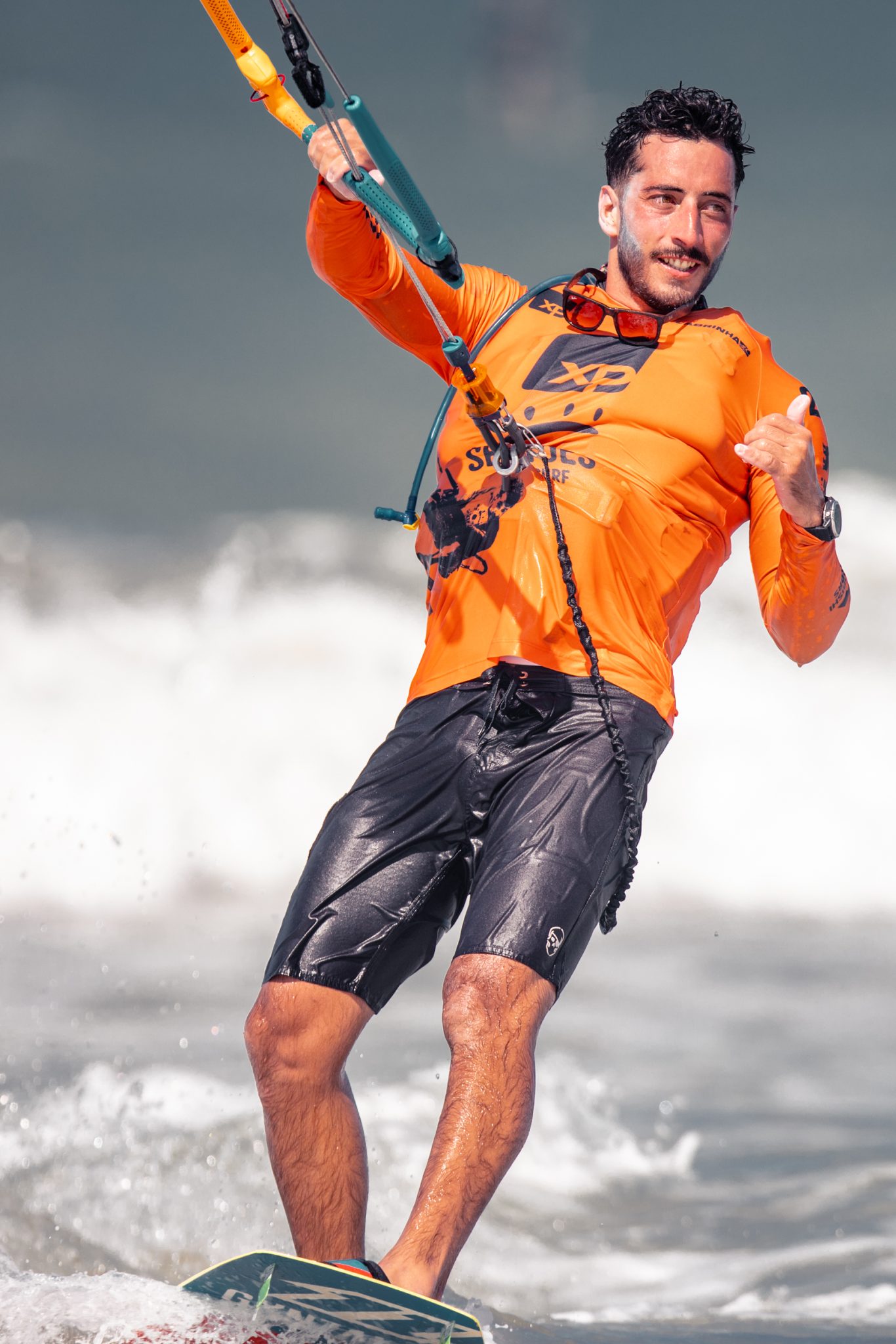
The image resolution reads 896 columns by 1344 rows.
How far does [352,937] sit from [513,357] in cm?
147

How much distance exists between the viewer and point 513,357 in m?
3.18

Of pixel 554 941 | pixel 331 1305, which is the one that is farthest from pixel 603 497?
pixel 331 1305

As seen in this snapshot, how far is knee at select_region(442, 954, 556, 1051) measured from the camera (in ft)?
7.80

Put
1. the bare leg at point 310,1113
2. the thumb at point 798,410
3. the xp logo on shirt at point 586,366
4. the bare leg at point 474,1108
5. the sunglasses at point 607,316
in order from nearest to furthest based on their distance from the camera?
the bare leg at point 474,1108, the bare leg at point 310,1113, the thumb at point 798,410, the xp logo on shirt at point 586,366, the sunglasses at point 607,316

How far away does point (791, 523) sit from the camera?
282 cm

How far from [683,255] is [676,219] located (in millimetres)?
90

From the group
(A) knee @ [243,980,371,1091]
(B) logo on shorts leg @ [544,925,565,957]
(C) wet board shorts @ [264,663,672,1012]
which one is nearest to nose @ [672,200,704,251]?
(C) wet board shorts @ [264,663,672,1012]

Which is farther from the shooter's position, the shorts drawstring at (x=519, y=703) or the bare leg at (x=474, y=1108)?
the shorts drawstring at (x=519, y=703)

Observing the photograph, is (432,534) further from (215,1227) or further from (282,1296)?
(215,1227)

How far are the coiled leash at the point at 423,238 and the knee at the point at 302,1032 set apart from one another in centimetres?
58

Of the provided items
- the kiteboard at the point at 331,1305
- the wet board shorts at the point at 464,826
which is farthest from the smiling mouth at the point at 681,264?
the kiteboard at the point at 331,1305

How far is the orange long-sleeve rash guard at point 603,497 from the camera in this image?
2.81 meters

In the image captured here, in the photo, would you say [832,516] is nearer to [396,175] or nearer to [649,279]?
[649,279]

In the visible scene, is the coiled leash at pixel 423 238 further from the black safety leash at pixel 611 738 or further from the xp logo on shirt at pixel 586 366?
the xp logo on shirt at pixel 586 366
